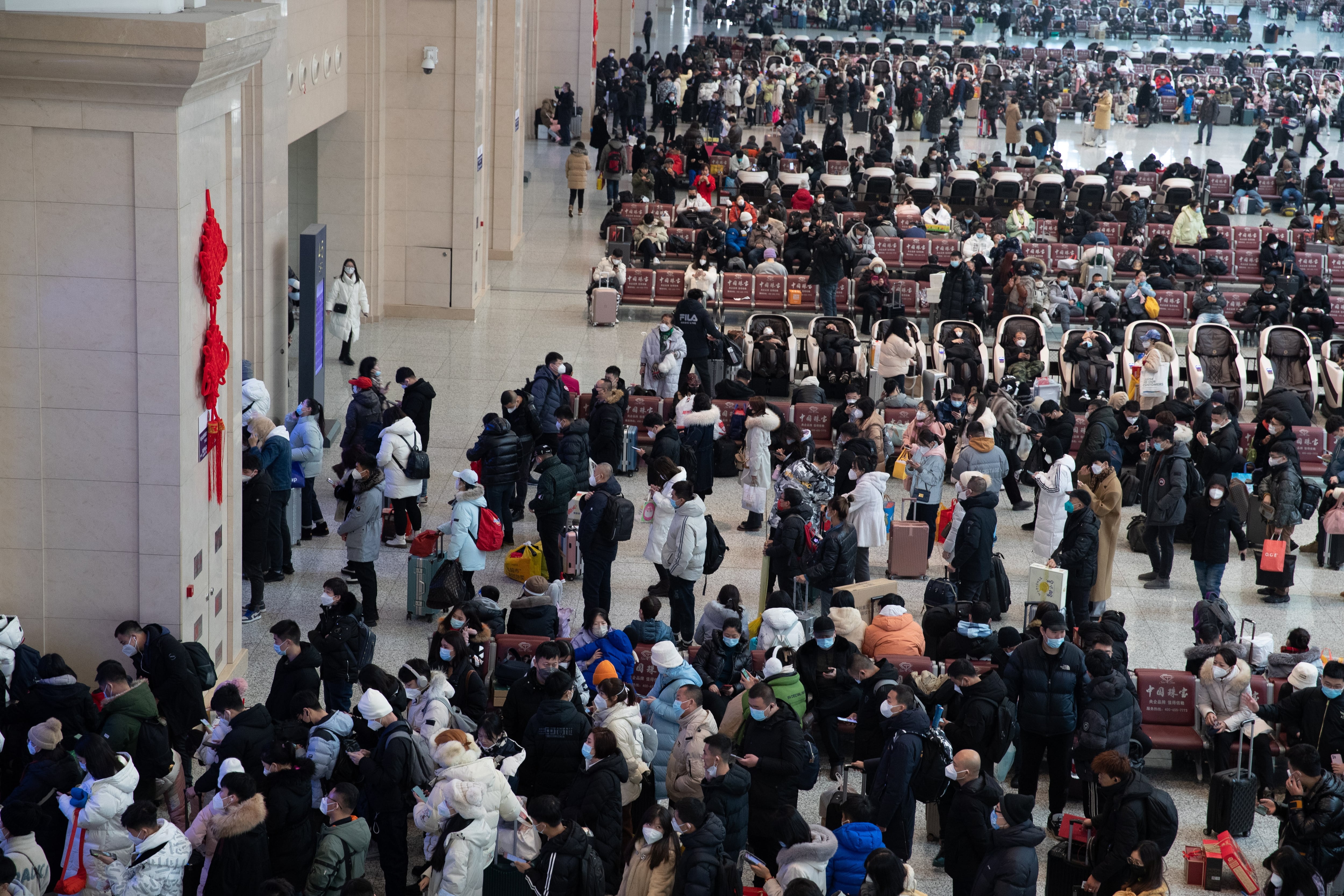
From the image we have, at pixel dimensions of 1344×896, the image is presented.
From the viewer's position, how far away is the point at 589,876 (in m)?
8.01

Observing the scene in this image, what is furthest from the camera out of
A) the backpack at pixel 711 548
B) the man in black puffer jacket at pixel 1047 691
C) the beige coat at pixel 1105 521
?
the beige coat at pixel 1105 521

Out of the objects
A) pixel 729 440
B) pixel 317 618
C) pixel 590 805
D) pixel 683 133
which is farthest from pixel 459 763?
pixel 683 133

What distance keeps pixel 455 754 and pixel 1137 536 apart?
898cm

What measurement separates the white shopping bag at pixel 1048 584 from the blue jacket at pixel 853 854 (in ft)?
15.8

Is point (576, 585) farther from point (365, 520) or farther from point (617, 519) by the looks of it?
point (365, 520)

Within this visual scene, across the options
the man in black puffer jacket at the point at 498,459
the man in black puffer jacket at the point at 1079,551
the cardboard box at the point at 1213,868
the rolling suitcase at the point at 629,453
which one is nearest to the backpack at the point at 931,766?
the cardboard box at the point at 1213,868

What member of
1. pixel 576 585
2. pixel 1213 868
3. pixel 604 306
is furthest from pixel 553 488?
pixel 604 306

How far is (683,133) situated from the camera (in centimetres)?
4216

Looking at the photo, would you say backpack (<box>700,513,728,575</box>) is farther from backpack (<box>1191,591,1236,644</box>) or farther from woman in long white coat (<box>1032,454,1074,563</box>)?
backpack (<box>1191,591,1236,644</box>)

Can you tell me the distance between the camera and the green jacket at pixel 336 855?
8195mm

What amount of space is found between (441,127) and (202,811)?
1493cm

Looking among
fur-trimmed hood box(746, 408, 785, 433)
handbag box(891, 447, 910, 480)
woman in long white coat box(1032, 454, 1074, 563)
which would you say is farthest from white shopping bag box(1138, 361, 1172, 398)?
fur-trimmed hood box(746, 408, 785, 433)

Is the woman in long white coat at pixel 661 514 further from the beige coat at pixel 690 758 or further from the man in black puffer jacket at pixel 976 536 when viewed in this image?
the beige coat at pixel 690 758

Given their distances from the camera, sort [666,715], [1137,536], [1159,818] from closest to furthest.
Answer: [1159,818] < [666,715] < [1137,536]
